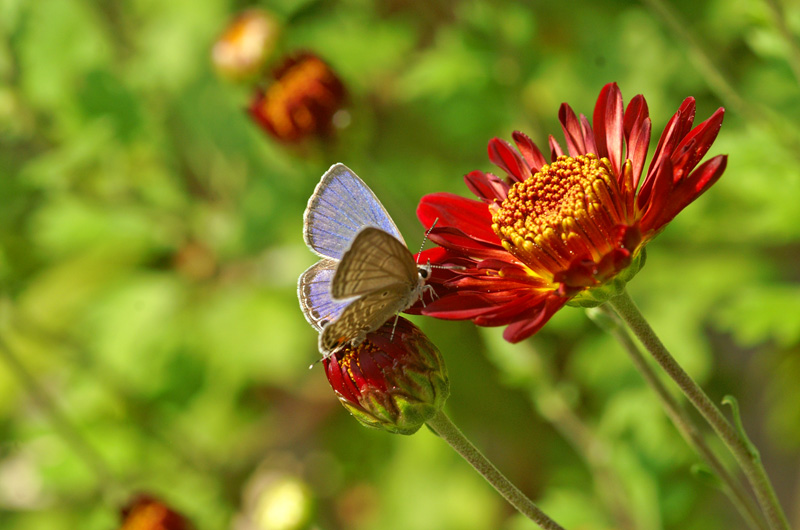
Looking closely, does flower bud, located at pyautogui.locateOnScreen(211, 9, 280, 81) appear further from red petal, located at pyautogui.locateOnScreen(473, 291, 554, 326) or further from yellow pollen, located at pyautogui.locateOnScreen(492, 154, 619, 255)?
red petal, located at pyautogui.locateOnScreen(473, 291, 554, 326)

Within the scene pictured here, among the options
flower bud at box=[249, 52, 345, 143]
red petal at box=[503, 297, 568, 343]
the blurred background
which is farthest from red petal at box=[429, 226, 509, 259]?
flower bud at box=[249, 52, 345, 143]

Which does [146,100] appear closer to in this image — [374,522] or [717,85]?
[374,522]

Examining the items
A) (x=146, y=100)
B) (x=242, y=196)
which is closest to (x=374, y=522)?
(x=242, y=196)

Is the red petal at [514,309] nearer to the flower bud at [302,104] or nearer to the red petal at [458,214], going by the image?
the red petal at [458,214]

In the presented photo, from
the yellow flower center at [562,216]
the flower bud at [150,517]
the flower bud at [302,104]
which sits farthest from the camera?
the flower bud at [302,104]

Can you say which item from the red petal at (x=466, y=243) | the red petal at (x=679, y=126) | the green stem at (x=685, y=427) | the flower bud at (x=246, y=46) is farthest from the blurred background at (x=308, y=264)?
the red petal at (x=679, y=126)
